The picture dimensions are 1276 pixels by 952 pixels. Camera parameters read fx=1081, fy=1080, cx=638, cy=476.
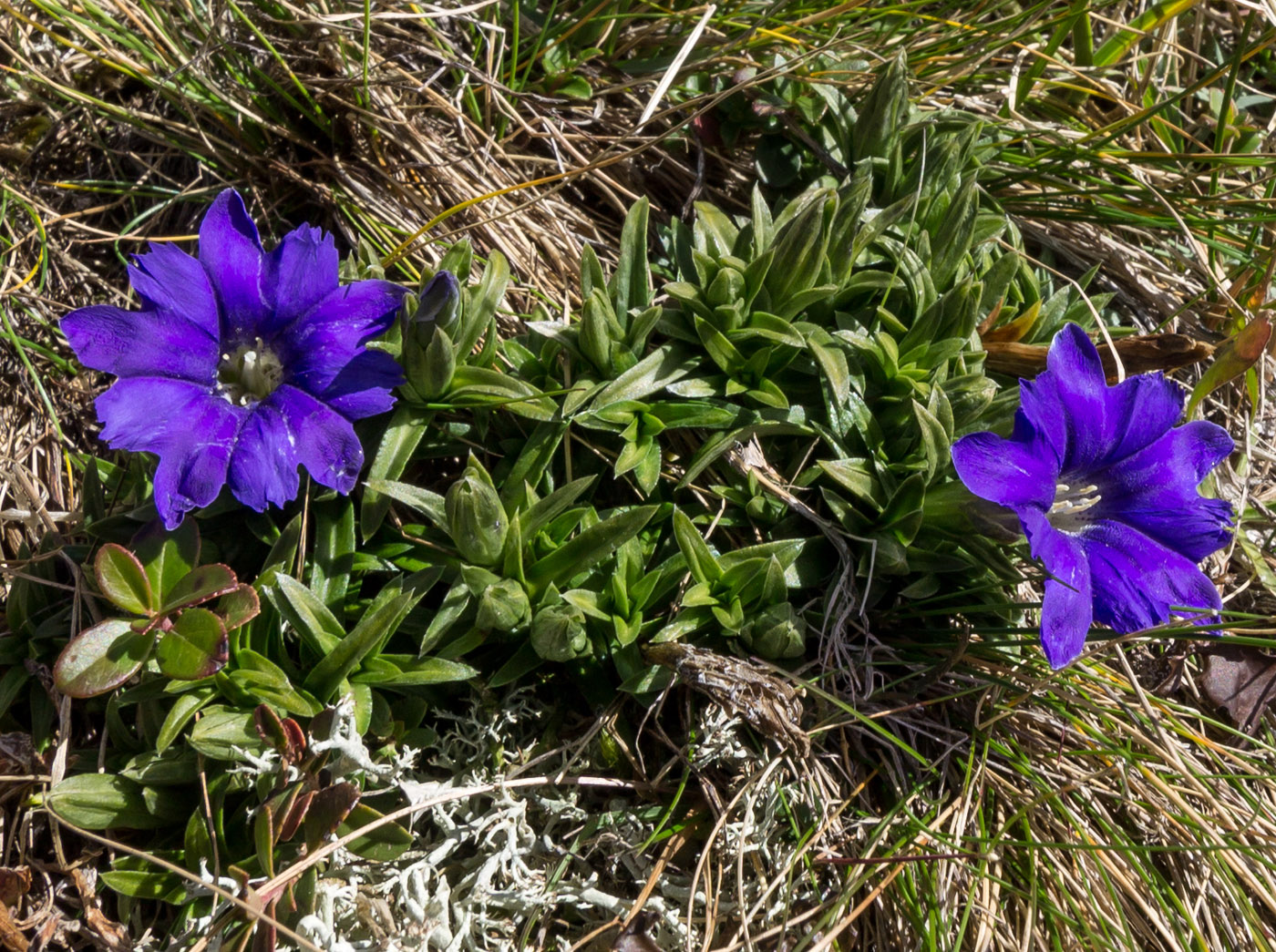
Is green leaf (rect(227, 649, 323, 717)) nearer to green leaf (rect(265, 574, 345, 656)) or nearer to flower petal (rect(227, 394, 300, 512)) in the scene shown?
green leaf (rect(265, 574, 345, 656))

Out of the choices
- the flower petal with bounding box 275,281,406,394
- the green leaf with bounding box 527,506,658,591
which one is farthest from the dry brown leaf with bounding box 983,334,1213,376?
the flower petal with bounding box 275,281,406,394

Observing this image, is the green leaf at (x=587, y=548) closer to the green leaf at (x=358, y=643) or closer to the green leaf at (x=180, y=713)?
the green leaf at (x=358, y=643)

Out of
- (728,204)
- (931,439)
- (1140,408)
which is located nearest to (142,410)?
(931,439)

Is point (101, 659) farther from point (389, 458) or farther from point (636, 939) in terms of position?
point (636, 939)

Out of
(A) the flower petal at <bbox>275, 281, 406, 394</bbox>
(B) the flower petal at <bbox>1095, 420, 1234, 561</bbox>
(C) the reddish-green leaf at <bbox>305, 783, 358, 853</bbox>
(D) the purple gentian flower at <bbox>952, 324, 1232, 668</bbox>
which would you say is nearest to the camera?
(C) the reddish-green leaf at <bbox>305, 783, 358, 853</bbox>

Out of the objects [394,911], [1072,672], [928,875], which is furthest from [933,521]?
[394,911]

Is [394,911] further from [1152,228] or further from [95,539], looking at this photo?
[1152,228]
